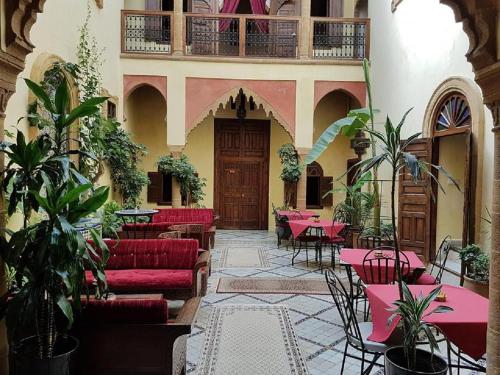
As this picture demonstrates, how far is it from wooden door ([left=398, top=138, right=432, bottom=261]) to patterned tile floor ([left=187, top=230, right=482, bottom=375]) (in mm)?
1513

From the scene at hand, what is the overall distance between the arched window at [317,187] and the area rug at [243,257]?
335 centimetres

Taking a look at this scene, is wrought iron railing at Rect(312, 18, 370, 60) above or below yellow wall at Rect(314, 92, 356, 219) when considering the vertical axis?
above

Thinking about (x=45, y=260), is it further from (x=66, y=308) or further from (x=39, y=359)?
(x=39, y=359)

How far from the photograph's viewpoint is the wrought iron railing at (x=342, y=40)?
379 inches

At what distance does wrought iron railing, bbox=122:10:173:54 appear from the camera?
30.4 feet

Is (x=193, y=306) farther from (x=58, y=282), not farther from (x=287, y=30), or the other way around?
(x=287, y=30)

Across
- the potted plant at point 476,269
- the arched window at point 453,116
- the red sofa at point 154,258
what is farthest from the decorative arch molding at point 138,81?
the potted plant at point 476,269

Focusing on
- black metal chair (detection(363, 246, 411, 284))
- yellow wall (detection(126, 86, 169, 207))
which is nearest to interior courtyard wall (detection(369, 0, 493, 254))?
black metal chair (detection(363, 246, 411, 284))

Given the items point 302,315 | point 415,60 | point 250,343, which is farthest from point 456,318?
point 415,60

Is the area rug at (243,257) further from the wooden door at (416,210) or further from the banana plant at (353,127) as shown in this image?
the wooden door at (416,210)

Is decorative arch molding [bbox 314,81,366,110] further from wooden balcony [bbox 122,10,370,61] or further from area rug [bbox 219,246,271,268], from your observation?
area rug [bbox 219,246,271,268]

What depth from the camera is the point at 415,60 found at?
7223 millimetres

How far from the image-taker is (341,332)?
13.4 feet

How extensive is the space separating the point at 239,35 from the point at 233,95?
4.50ft
